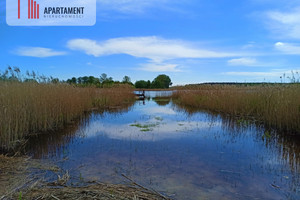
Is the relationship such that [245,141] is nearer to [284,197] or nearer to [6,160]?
[284,197]

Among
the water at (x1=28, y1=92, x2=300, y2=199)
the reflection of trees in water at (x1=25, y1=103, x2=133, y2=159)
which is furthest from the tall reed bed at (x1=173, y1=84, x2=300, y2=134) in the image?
the reflection of trees in water at (x1=25, y1=103, x2=133, y2=159)

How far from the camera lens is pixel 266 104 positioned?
7.59 meters

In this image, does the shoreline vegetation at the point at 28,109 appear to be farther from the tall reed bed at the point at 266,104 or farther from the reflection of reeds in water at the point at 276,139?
the tall reed bed at the point at 266,104

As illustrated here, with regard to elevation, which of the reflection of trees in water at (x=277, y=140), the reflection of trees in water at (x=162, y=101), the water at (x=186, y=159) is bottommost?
the water at (x=186, y=159)

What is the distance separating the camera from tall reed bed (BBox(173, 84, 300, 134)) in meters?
5.80

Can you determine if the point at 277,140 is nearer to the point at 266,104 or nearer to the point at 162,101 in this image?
the point at 266,104

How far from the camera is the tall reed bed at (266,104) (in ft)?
19.0

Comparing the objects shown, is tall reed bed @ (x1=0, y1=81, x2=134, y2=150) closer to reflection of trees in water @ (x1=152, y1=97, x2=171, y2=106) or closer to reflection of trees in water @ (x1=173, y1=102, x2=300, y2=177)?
reflection of trees in water @ (x1=173, y1=102, x2=300, y2=177)

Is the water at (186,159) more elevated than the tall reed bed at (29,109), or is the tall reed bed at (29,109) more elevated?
the tall reed bed at (29,109)

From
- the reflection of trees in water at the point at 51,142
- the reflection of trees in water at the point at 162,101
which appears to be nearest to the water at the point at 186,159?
the reflection of trees in water at the point at 51,142

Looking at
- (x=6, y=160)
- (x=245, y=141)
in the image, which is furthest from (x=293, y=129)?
(x=6, y=160)

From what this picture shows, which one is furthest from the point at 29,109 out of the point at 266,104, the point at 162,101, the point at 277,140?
the point at 162,101

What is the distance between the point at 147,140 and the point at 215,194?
9.17ft

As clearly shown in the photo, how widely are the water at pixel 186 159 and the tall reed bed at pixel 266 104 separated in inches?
29.1
